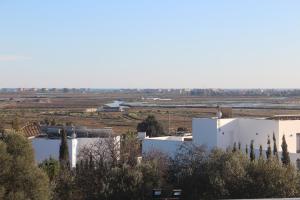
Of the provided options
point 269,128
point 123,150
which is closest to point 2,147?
point 123,150

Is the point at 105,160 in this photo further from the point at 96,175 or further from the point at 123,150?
the point at 96,175

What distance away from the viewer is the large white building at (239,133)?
128ft

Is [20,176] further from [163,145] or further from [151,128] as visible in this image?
[151,128]

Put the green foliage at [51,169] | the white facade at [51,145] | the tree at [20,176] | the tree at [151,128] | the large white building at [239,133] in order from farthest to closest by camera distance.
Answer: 1. the tree at [151,128]
2. the white facade at [51,145]
3. the large white building at [239,133]
4. the green foliage at [51,169]
5. the tree at [20,176]

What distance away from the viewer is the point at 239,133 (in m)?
40.4

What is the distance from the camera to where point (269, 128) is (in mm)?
39219

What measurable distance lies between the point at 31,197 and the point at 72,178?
5587 mm

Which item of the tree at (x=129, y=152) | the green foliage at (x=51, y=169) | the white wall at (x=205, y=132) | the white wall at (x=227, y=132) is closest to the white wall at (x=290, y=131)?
the white wall at (x=227, y=132)

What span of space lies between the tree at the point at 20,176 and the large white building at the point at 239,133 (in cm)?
1829

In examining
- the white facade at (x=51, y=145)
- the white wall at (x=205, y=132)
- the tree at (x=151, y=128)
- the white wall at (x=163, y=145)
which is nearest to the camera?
the white wall at (x=163, y=145)

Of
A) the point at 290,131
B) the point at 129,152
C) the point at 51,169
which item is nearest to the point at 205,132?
the point at 290,131

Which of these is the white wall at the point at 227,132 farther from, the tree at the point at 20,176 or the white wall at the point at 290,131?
the tree at the point at 20,176

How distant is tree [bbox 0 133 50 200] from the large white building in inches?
720

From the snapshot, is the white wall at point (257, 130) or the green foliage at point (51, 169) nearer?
the green foliage at point (51, 169)
